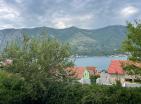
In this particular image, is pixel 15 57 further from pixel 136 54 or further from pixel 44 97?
pixel 136 54

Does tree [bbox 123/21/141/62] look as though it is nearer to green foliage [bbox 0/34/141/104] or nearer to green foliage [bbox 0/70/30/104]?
green foliage [bbox 0/34/141/104]

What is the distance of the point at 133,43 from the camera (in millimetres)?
23906

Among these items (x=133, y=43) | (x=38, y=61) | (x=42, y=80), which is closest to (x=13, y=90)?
(x=42, y=80)

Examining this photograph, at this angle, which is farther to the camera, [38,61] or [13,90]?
[13,90]

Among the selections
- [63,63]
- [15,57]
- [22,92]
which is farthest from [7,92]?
[63,63]

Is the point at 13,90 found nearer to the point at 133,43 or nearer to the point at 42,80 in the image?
the point at 42,80

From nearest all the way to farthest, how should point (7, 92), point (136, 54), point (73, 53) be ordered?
point (136, 54) → point (7, 92) → point (73, 53)

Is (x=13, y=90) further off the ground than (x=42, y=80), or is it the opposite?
(x=42, y=80)

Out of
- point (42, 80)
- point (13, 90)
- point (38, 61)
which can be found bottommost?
point (13, 90)

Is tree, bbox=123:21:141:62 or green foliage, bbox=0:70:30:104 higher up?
tree, bbox=123:21:141:62

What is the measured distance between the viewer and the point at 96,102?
945 inches

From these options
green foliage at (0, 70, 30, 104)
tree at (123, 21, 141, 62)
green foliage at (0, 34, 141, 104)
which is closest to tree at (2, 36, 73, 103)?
green foliage at (0, 34, 141, 104)

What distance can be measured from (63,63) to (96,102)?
4306 mm

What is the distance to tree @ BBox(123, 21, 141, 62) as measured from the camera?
2356 centimetres
